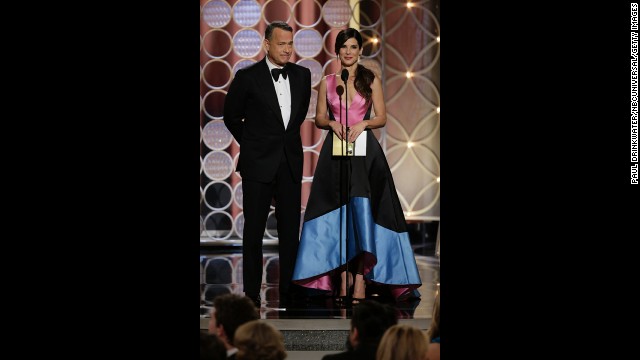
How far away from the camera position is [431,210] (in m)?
6.48

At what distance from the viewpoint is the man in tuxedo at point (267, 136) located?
4215 millimetres

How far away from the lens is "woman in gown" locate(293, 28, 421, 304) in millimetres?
4336

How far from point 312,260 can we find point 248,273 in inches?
13.6

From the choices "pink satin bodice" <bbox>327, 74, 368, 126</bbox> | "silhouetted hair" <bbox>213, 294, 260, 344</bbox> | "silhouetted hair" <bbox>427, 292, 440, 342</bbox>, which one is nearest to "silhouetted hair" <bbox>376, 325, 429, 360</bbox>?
"silhouetted hair" <bbox>427, 292, 440, 342</bbox>

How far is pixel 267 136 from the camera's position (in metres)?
4.23

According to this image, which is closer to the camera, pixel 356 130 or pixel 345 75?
pixel 345 75

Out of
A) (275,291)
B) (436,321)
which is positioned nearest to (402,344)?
(436,321)

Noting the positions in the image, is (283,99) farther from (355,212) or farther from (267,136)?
(355,212)

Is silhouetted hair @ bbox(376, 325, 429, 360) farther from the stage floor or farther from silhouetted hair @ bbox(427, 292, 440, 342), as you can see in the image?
the stage floor

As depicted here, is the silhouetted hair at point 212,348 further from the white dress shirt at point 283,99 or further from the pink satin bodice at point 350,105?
the pink satin bodice at point 350,105

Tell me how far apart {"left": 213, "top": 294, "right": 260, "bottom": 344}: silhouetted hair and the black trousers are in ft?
3.99

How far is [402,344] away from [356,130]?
1759 millimetres
